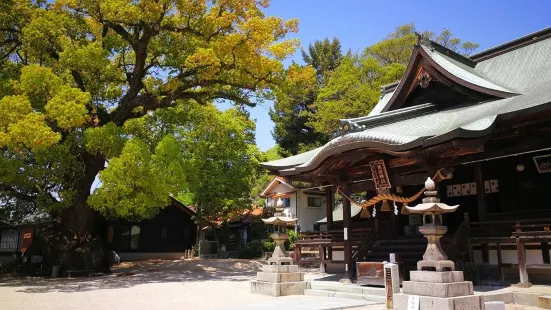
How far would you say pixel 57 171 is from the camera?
19.6 m

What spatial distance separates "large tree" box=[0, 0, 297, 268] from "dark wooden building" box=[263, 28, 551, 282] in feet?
17.7

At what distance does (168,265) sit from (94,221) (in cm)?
589

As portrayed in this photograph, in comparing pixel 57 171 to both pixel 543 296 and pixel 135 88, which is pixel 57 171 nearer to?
pixel 135 88

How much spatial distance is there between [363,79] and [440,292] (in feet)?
101

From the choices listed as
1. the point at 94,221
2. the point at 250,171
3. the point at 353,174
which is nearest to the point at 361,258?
the point at 353,174

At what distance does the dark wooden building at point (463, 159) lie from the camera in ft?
38.4

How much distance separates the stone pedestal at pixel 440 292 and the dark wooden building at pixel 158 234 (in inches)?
978

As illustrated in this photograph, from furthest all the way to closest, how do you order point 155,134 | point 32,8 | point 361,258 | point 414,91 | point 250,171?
point 250,171 → point 155,134 → point 32,8 → point 414,91 → point 361,258

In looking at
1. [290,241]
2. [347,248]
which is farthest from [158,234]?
[347,248]

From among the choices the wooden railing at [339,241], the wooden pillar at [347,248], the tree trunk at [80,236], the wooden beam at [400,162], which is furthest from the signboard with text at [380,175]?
the tree trunk at [80,236]

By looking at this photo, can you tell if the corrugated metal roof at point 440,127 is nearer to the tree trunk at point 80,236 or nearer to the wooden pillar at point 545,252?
the wooden pillar at point 545,252

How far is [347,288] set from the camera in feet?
43.3

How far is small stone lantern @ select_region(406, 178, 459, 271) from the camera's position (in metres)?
8.88

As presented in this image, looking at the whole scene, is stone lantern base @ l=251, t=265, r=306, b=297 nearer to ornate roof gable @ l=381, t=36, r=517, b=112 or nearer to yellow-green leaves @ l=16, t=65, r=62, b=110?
ornate roof gable @ l=381, t=36, r=517, b=112
